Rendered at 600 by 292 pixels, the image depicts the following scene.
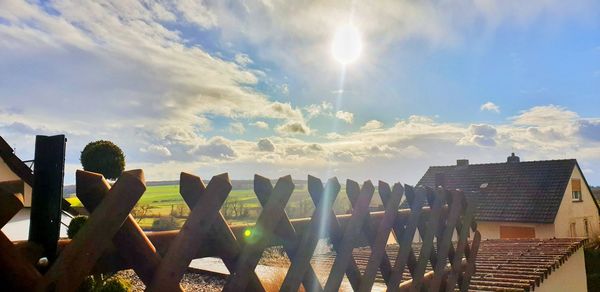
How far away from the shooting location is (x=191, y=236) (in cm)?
152

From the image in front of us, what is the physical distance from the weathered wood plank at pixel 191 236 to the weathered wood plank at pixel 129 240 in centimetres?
4

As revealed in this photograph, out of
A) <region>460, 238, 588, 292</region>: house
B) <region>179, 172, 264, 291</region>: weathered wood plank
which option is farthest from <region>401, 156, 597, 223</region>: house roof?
<region>179, 172, 264, 291</region>: weathered wood plank

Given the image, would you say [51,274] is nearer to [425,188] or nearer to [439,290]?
[425,188]

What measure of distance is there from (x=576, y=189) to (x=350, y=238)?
1172 inches

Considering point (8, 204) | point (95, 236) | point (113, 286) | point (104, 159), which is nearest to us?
point (8, 204)

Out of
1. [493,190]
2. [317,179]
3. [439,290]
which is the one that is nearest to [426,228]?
[439,290]

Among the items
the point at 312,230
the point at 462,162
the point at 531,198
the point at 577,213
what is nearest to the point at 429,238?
the point at 312,230

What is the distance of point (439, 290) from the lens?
3654 mm

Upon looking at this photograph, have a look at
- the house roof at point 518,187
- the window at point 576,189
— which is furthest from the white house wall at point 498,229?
the window at point 576,189

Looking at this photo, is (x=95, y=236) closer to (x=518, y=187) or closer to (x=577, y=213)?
(x=518, y=187)

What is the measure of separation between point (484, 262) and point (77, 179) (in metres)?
9.51

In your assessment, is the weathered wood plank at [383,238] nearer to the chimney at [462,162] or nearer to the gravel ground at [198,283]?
the gravel ground at [198,283]

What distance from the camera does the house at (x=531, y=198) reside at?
2256 centimetres

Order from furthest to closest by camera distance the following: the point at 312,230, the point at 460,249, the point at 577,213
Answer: the point at 577,213 < the point at 460,249 < the point at 312,230
